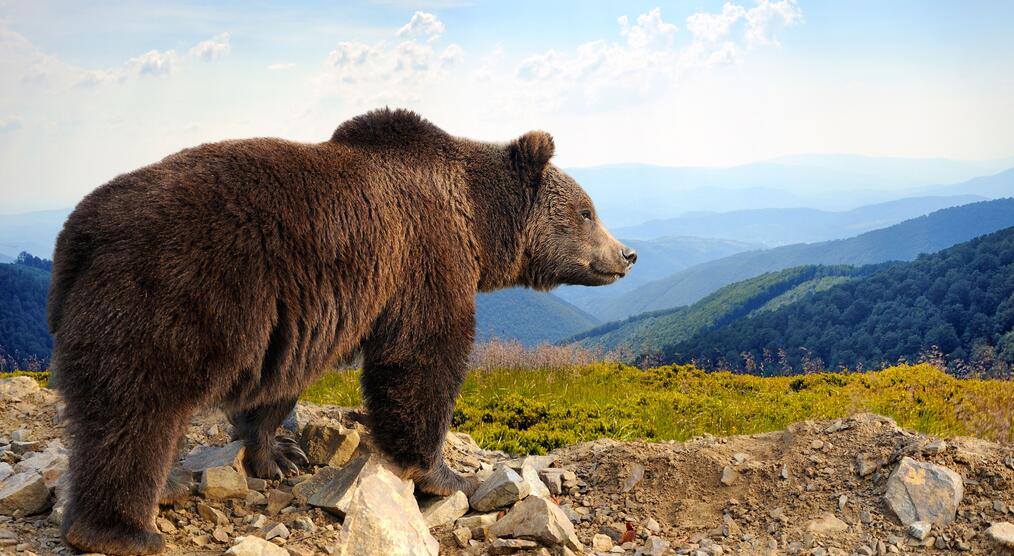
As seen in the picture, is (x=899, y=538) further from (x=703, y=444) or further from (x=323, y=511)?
(x=323, y=511)

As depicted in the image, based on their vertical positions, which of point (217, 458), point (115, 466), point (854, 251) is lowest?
point (854, 251)

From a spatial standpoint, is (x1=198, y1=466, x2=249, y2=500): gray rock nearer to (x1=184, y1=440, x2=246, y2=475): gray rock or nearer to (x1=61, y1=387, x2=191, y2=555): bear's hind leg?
(x1=184, y1=440, x2=246, y2=475): gray rock

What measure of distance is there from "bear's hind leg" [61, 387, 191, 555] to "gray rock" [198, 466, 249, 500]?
131 cm

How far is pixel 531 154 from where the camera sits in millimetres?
7203

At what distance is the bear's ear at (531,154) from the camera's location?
720cm


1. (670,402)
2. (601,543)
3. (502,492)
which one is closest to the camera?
(601,543)

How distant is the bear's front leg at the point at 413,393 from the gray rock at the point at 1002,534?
4.09 meters

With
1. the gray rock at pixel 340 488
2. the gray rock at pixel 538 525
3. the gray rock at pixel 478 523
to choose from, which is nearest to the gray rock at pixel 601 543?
the gray rock at pixel 538 525

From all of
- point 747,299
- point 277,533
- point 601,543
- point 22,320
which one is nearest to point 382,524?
point 277,533

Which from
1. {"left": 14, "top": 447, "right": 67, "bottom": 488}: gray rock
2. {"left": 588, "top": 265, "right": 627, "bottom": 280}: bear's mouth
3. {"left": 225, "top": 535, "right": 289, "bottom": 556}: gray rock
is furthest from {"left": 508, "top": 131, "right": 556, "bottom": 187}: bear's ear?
{"left": 14, "top": 447, "right": 67, "bottom": 488}: gray rock

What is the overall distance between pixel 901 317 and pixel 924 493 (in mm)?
26599

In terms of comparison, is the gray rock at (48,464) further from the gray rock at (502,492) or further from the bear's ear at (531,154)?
the bear's ear at (531,154)

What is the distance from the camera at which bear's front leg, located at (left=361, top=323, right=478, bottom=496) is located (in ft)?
20.1

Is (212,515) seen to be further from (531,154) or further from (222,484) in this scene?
(531,154)
